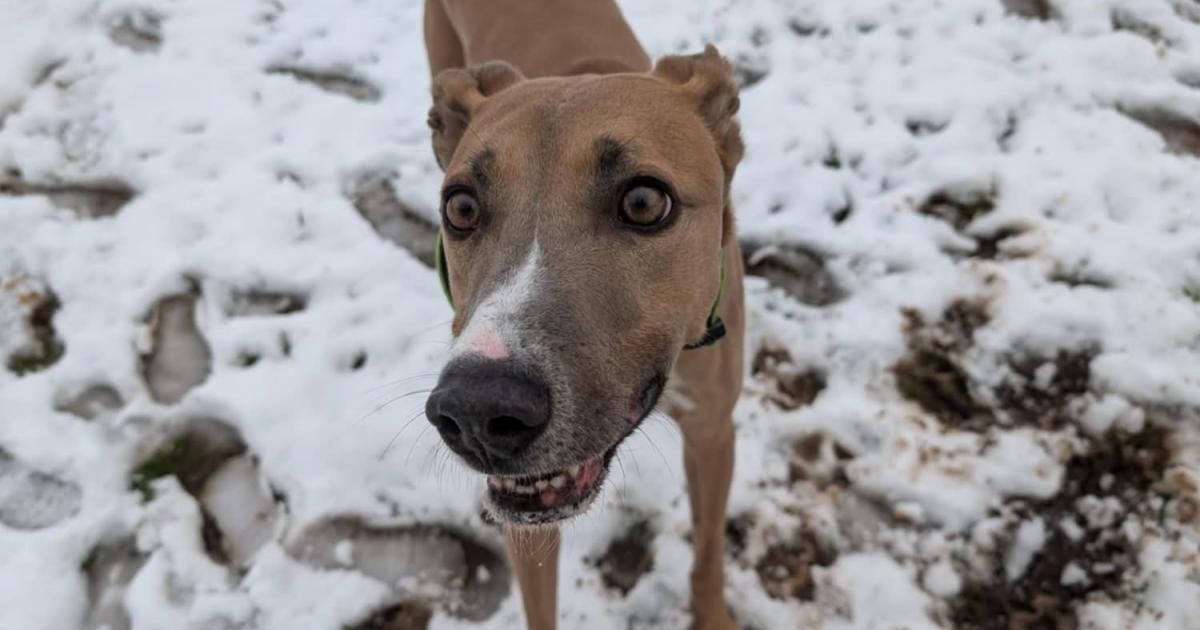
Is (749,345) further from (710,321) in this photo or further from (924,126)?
(924,126)

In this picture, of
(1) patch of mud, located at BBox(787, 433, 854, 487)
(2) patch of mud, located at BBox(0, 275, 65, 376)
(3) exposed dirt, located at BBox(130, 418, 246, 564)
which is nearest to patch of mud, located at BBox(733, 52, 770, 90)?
(1) patch of mud, located at BBox(787, 433, 854, 487)

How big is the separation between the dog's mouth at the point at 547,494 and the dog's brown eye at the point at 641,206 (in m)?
0.55

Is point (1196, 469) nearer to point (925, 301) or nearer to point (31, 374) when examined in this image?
point (925, 301)

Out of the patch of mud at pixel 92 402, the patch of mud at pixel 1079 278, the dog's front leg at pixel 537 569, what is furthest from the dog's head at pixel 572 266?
the patch of mud at pixel 92 402

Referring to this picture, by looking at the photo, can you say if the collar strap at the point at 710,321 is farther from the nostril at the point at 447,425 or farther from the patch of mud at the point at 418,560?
the patch of mud at the point at 418,560

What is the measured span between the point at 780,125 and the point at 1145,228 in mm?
1874

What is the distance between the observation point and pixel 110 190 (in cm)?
468

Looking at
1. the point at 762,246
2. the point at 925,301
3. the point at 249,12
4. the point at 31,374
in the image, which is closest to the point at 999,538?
the point at 925,301

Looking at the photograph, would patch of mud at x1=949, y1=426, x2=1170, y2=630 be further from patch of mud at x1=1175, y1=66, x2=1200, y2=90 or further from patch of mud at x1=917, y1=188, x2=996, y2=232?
patch of mud at x1=1175, y1=66, x2=1200, y2=90

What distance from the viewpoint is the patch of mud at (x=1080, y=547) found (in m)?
2.93

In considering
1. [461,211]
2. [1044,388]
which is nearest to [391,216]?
[461,211]

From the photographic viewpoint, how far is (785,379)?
3604 mm

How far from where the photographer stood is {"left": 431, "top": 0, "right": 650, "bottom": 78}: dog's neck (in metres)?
3.29

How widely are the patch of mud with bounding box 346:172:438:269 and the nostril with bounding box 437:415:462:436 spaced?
2653mm
